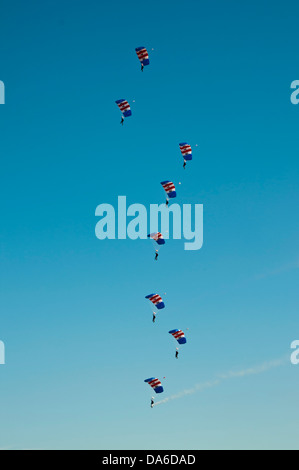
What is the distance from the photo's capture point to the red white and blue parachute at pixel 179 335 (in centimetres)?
11775

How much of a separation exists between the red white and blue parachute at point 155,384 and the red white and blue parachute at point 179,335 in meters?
7.74

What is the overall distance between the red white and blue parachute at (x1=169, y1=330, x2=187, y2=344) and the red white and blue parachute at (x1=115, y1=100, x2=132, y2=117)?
1524 inches

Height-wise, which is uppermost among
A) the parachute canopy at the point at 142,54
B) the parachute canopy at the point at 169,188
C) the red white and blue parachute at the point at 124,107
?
the parachute canopy at the point at 142,54

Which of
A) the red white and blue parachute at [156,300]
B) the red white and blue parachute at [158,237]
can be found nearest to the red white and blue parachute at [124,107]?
the red white and blue parachute at [158,237]

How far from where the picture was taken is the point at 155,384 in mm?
116188

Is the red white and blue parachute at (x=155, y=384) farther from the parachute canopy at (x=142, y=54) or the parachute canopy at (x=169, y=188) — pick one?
the parachute canopy at (x=142, y=54)

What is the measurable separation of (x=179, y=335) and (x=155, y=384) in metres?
9.26

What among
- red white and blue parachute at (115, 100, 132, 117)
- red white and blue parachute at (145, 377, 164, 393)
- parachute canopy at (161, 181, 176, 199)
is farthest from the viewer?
parachute canopy at (161, 181, 176, 199)

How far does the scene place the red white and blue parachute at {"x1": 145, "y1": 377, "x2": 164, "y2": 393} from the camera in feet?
378

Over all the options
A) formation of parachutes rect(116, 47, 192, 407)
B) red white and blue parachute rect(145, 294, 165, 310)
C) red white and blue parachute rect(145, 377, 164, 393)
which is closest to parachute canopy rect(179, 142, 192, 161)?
formation of parachutes rect(116, 47, 192, 407)

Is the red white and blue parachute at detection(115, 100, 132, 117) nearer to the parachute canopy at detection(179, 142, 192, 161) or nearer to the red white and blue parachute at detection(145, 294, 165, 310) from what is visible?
the parachute canopy at detection(179, 142, 192, 161)

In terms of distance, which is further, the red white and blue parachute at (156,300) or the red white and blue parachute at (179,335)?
the red white and blue parachute at (179,335)
